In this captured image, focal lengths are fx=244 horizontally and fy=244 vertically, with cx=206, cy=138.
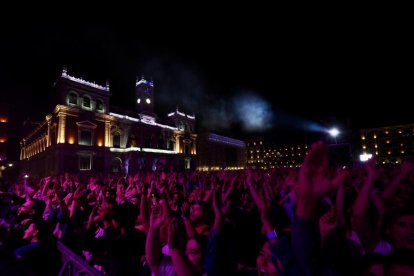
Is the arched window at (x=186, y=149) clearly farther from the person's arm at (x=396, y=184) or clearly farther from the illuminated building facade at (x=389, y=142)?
the illuminated building facade at (x=389, y=142)

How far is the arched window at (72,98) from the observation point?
3559 cm

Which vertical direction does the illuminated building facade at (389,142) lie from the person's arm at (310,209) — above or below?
above

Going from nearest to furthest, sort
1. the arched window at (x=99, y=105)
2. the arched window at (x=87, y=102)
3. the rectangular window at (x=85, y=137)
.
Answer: the rectangular window at (x=85, y=137), the arched window at (x=87, y=102), the arched window at (x=99, y=105)

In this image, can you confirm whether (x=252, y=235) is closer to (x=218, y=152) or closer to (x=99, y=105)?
A: (x=99, y=105)

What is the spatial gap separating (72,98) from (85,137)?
238 inches

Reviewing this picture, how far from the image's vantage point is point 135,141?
43219 millimetres

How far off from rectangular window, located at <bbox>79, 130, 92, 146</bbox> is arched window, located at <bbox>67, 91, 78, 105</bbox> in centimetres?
451

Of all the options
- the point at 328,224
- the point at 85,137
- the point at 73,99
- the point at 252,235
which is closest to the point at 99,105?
the point at 73,99

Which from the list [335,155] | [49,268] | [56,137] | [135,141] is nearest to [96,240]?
[49,268]

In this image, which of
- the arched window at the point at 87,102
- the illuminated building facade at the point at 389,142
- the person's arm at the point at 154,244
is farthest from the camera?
the illuminated building facade at the point at 389,142

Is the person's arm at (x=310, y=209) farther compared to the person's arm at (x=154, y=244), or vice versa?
the person's arm at (x=154, y=244)

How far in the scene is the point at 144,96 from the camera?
4947 centimetres

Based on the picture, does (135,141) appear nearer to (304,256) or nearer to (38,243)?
(38,243)

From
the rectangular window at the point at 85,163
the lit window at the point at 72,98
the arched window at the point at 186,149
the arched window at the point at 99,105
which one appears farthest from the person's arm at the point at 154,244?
the arched window at the point at 186,149
